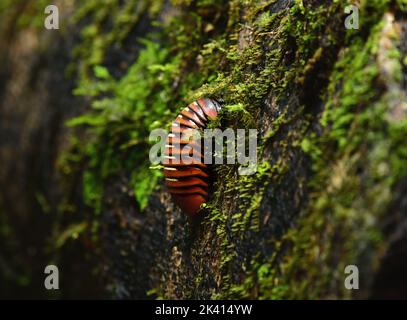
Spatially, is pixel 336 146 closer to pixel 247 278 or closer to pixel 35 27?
pixel 247 278

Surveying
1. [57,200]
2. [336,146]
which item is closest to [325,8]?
[336,146]

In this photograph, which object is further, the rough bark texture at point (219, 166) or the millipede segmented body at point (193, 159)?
the millipede segmented body at point (193, 159)

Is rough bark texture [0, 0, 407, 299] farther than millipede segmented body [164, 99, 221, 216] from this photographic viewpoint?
No

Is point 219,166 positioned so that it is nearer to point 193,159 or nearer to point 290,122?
point 193,159

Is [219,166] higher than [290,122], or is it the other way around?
[290,122]

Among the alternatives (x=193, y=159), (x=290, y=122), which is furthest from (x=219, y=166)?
(x=290, y=122)
